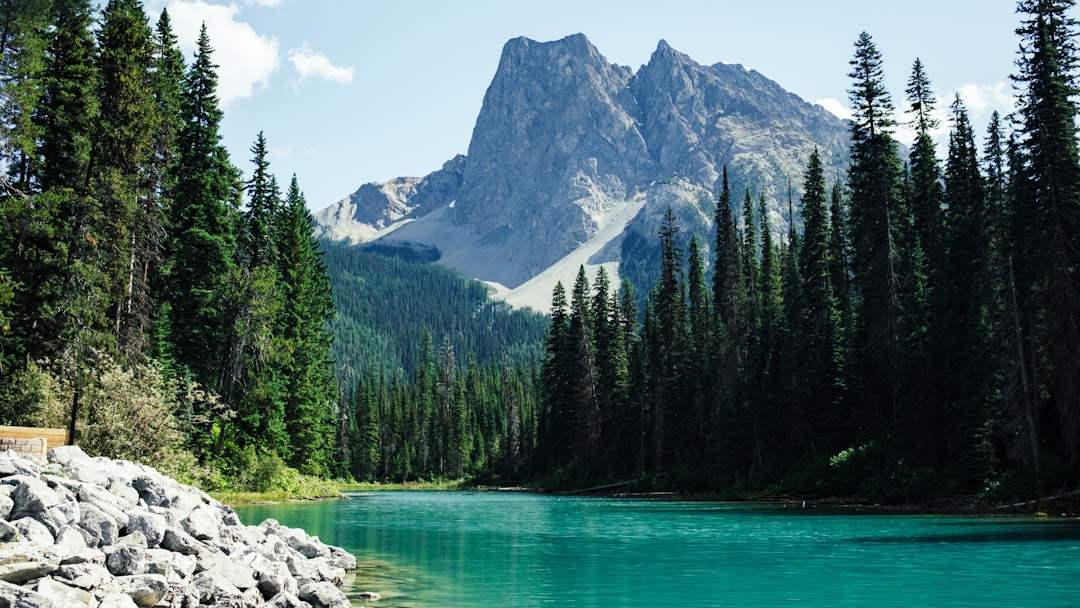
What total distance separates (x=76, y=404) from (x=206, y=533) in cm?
1606

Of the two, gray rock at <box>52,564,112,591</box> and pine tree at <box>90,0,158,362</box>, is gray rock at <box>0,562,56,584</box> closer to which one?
gray rock at <box>52,564,112,591</box>

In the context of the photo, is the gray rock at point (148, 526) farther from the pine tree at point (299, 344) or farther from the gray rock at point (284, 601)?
the pine tree at point (299, 344)

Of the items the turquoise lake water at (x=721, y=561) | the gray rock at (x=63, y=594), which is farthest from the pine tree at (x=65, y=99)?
the gray rock at (x=63, y=594)

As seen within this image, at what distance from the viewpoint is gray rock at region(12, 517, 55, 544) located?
45.2ft

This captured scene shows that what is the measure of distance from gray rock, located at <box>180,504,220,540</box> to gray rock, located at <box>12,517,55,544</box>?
3780 mm

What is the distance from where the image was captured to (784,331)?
2509 inches

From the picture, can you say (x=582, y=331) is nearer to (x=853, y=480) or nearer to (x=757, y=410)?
(x=757, y=410)

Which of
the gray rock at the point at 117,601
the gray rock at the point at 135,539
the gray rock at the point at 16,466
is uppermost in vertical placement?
the gray rock at the point at 16,466

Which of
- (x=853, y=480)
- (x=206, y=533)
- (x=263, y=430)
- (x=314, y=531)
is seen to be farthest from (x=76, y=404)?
(x=853, y=480)

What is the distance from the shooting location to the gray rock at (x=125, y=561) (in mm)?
14329

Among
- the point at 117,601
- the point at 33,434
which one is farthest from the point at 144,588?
the point at 33,434

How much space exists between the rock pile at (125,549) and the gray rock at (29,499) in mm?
17

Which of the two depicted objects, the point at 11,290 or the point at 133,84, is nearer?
the point at 11,290

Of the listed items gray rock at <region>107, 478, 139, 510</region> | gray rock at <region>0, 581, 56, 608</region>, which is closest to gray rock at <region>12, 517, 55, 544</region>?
gray rock at <region>0, 581, 56, 608</region>
